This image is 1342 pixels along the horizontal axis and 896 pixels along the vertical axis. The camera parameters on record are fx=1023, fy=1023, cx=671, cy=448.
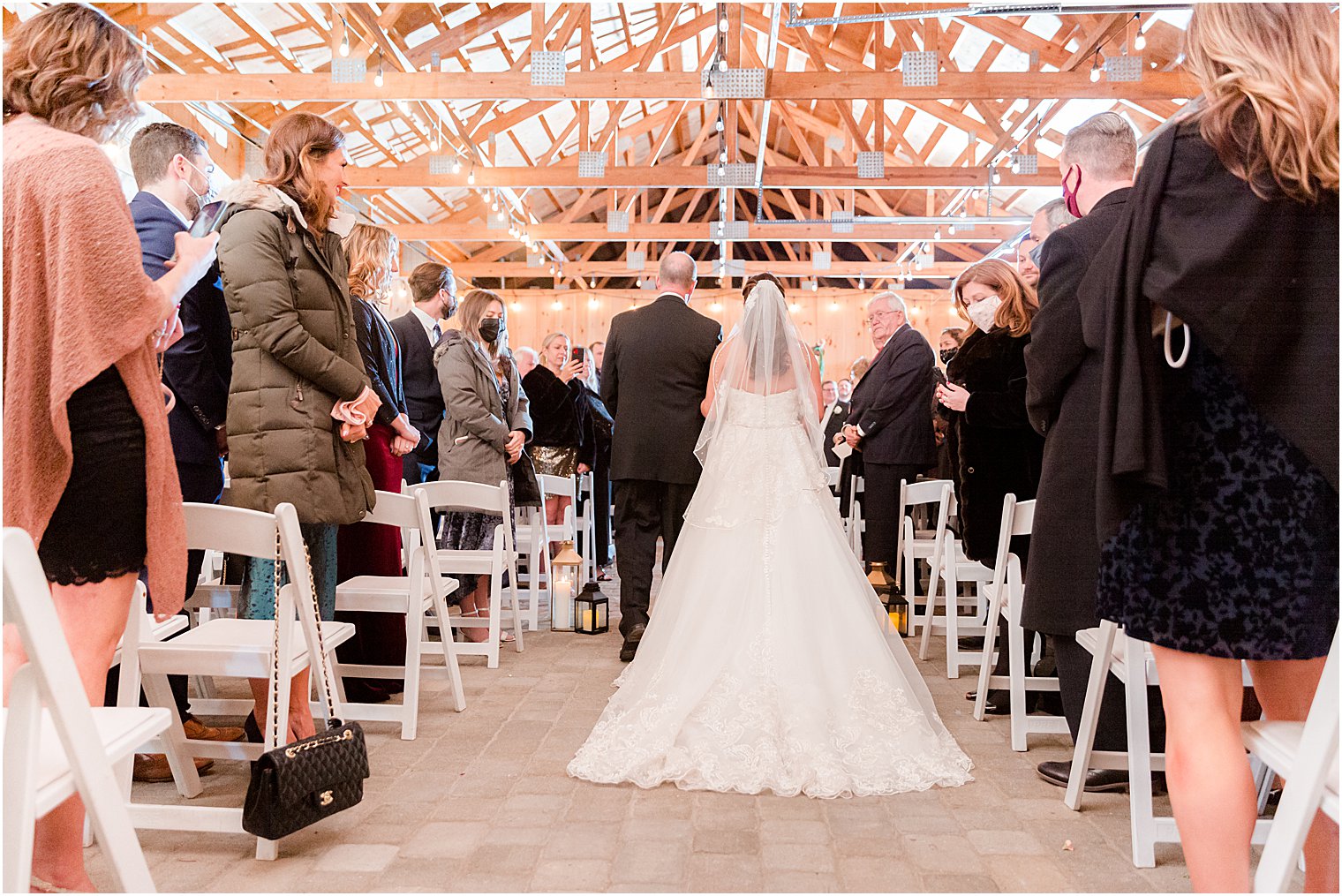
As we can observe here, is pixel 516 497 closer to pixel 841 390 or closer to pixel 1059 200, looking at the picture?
pixel 1059 200

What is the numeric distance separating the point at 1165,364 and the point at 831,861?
1359 mm

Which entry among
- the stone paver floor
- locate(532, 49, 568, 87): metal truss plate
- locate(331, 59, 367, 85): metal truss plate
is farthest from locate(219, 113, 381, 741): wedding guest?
locate(532, 49, 568, 87): metal truss plate

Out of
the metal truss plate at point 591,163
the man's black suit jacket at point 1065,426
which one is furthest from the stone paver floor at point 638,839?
the metal truss plate at point 591,163

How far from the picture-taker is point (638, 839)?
2465 millimetres

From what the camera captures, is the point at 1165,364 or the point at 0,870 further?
the point at 1165,364

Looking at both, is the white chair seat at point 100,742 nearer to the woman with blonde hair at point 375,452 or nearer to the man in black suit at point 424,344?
the woman with blonde hair at point 375,452

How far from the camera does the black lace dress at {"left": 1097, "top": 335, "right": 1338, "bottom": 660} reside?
1.55 m

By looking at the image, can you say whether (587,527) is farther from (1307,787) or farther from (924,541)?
(1307,787)

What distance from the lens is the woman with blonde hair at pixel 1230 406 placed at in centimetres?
149

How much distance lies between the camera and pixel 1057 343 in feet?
8.18

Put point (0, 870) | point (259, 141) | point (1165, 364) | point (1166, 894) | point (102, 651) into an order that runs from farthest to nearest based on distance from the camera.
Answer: point (259, 141) < point (1166, 894) < point (102, 651) < point (1165, 364) < point (0, 870)

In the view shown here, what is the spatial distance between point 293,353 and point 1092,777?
2.50 m

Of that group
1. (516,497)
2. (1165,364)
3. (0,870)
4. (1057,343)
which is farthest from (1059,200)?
(0,870)

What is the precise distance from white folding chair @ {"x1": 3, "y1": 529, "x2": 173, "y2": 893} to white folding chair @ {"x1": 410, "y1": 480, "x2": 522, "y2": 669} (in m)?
2.18
